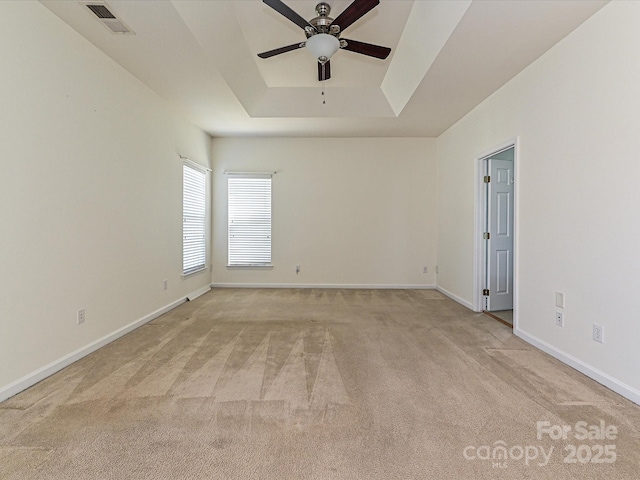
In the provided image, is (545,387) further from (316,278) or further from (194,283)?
(194,283)

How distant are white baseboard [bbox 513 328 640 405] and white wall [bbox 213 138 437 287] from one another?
2.91 meters

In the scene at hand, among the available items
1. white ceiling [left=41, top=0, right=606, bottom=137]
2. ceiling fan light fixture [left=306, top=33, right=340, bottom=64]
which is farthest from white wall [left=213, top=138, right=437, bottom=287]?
ceiling fan light fixture [left=306, top=33, right=340, bottom=64]

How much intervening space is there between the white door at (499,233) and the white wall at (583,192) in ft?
2.55

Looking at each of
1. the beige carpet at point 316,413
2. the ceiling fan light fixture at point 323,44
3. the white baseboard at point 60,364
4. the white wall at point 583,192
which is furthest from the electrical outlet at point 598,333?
the white baseboard at point 60,364

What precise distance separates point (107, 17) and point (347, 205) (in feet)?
13.9

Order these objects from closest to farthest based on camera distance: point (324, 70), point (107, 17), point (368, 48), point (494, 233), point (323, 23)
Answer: point (107, 17) → point (323, 23) → point (368, 48) → point (324, 70) → point (494, 233)

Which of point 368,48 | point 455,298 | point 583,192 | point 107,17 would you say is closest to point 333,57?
point 368,48

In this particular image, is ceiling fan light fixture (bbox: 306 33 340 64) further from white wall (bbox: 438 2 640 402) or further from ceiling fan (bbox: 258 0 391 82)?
white wall (bbox: 438 2 640 402)

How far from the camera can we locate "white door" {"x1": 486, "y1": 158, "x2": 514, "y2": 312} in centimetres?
433

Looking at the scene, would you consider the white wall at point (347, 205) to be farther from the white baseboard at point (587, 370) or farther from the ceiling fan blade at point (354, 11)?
the ceiling fan blade at point (354, 11)

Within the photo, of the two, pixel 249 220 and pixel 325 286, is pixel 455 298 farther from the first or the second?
pixel 249 220

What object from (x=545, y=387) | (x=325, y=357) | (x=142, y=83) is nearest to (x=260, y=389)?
(x=325, y=357)

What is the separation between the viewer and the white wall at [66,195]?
86.5 inches

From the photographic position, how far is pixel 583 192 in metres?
2.56
